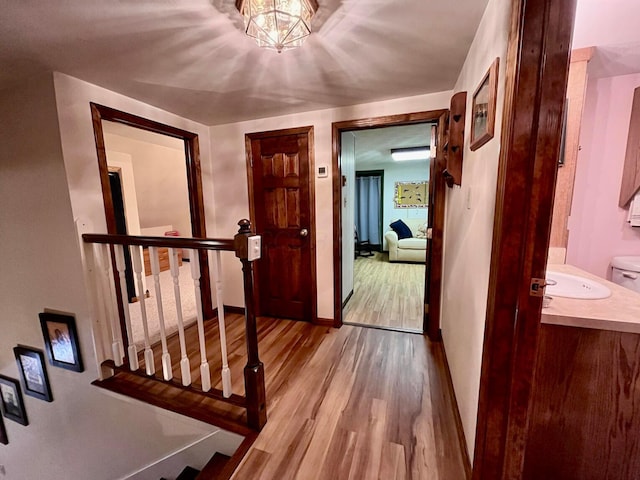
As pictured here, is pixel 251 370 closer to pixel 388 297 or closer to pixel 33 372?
pixel 33 372

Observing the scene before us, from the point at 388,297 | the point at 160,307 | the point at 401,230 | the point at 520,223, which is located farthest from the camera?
the point at 401,230

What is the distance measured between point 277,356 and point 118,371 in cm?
117

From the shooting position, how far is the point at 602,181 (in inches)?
67.7

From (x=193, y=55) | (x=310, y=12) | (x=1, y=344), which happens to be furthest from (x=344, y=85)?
(x=1, y=344)

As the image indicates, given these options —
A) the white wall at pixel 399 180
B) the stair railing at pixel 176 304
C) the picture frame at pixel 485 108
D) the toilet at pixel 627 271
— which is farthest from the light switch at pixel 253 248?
the white wall at pixel 399 180

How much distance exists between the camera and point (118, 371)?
1890 millimetres

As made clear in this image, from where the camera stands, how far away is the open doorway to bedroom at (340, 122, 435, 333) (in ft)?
9.39

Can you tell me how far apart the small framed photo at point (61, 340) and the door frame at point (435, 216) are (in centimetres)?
205

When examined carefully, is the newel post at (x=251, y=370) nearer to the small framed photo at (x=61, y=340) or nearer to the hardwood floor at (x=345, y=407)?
the hardwood floor at (x=345, y=407)

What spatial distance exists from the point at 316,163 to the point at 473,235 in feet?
5.18

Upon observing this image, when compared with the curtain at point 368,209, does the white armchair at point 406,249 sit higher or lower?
lower

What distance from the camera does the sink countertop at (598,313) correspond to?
84 cm

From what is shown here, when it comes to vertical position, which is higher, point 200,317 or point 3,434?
point 200,317

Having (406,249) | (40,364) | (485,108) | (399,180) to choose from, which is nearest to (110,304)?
(40,364)
